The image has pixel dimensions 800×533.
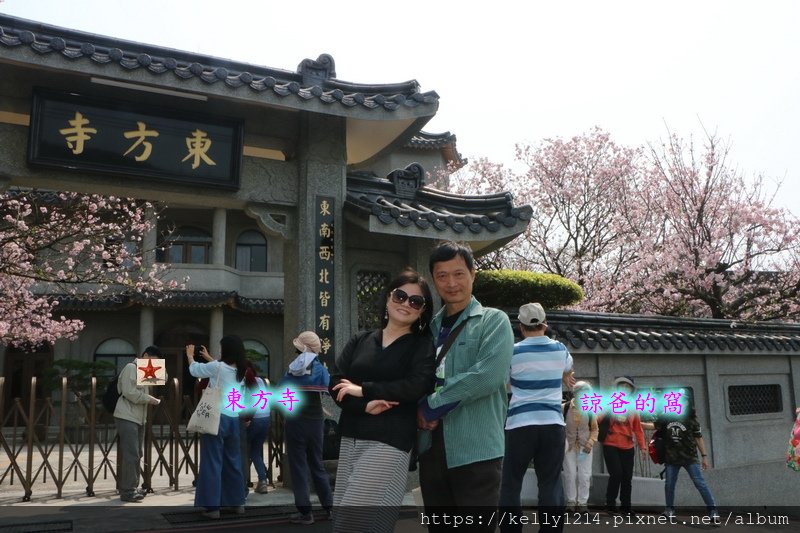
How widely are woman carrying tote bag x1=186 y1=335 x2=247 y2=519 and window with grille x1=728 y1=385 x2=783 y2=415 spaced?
9.25m

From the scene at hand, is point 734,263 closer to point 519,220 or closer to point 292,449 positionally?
point 519,220

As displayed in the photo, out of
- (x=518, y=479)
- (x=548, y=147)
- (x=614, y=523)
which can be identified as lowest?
(x=614, y=523)

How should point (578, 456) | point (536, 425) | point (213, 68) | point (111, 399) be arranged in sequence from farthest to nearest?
1. point (213, 68)
2. point (111, 399)
3. point (578, 456)
4. point (536, 425)

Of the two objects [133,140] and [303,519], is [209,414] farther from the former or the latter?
[133,140]

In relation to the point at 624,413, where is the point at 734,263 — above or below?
above

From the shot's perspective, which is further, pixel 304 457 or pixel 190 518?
pixel 190 518

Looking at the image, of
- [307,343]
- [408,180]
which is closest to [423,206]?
[408,180]

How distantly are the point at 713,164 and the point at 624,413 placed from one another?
1295cm

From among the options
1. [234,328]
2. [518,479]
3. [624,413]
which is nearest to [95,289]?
[234,328]

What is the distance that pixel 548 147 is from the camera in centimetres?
2297

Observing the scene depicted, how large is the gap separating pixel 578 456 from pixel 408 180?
4.78 metres

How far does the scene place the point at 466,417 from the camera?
136 inches

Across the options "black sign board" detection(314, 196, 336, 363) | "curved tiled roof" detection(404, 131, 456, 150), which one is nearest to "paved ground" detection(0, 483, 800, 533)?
"black sign board" detection(314, 196, 336, 363)

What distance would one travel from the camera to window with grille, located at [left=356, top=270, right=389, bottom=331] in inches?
387
